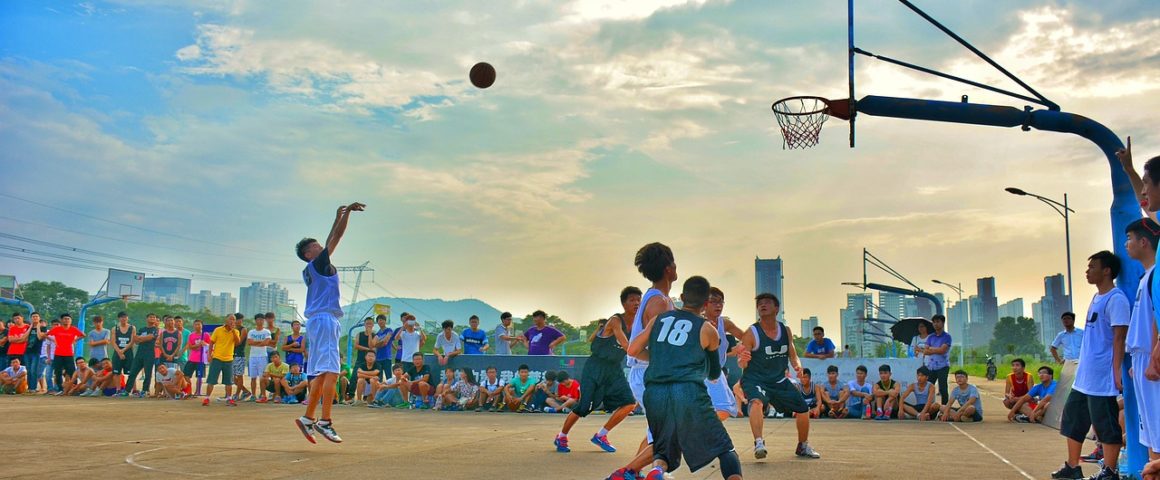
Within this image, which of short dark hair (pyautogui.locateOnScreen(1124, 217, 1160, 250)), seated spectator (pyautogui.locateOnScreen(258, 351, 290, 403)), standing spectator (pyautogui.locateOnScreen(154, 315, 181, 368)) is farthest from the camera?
standing spectator (pyautogui.locateOnScreen(154, 315, 181, 368))

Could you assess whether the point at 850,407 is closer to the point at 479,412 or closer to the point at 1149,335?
the point at 479,412

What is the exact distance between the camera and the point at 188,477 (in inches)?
299

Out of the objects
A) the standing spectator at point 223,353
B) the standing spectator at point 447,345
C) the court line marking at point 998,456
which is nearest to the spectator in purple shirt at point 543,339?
the standing spectator at point 447,345

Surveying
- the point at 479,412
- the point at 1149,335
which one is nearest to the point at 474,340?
the point at 479,412

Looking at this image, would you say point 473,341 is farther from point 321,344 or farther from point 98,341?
point 321,344

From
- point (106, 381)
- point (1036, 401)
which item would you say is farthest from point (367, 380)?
point (1036, 401)

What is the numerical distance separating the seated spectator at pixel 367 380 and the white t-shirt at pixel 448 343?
147 cm

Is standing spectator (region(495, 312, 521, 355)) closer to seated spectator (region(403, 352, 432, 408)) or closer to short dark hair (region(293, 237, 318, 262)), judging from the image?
seated spectator (region(403, 352, 432, 408))

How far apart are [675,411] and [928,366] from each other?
511 inches

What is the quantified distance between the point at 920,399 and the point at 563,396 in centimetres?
695

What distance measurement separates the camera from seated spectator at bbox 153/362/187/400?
21172 mm

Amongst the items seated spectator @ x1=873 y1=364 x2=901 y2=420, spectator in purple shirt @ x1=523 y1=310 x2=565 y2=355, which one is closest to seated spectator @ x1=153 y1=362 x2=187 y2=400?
spectator in purple shirt @ x1=523 y1=310 x2=565 y2=355

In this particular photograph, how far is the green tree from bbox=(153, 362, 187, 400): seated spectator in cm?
12755

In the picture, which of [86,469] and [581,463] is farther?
[581,463]
